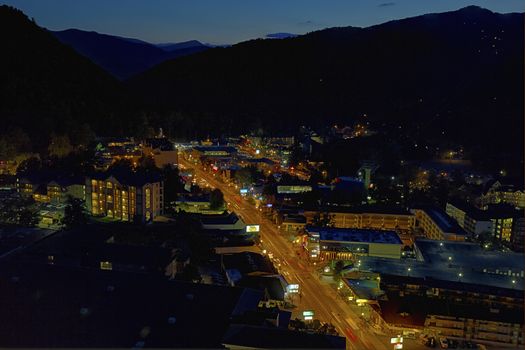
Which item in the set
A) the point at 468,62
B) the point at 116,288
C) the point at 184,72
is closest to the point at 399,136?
the point at 468,62

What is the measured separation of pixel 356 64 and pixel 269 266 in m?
21.4

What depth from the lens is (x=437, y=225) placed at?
779 cm

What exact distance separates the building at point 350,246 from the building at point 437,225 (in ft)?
3.67

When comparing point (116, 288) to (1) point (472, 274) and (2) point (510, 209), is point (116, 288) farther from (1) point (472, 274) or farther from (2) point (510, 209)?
(2) point (510, 209)

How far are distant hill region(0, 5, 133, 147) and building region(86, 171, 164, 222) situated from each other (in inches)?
183

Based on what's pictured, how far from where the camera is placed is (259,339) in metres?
2.40

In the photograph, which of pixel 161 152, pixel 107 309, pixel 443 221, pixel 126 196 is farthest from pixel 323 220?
pixel 107 309

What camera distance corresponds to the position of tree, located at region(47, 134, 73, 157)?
35.1 feet

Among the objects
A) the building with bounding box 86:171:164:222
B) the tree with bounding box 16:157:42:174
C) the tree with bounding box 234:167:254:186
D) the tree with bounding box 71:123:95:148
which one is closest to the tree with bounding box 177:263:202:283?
the building with bounding box 86:171:164:222

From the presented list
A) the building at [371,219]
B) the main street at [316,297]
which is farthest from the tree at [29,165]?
the building at [371,219]

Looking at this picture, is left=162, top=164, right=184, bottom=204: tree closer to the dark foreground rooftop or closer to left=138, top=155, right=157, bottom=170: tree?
left=138, top=155, right=157, bottom=170: tree

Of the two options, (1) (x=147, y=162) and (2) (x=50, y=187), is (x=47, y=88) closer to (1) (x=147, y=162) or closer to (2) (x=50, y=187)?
(1) (x=147, y=162)

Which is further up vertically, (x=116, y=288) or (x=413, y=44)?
(x=413, y=44)

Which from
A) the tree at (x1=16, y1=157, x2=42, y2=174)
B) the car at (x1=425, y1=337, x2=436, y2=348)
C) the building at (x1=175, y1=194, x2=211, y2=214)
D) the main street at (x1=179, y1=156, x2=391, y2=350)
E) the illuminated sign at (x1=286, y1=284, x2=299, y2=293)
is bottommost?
the car at (x1=425, y1=337, x2=436, y2=348)
